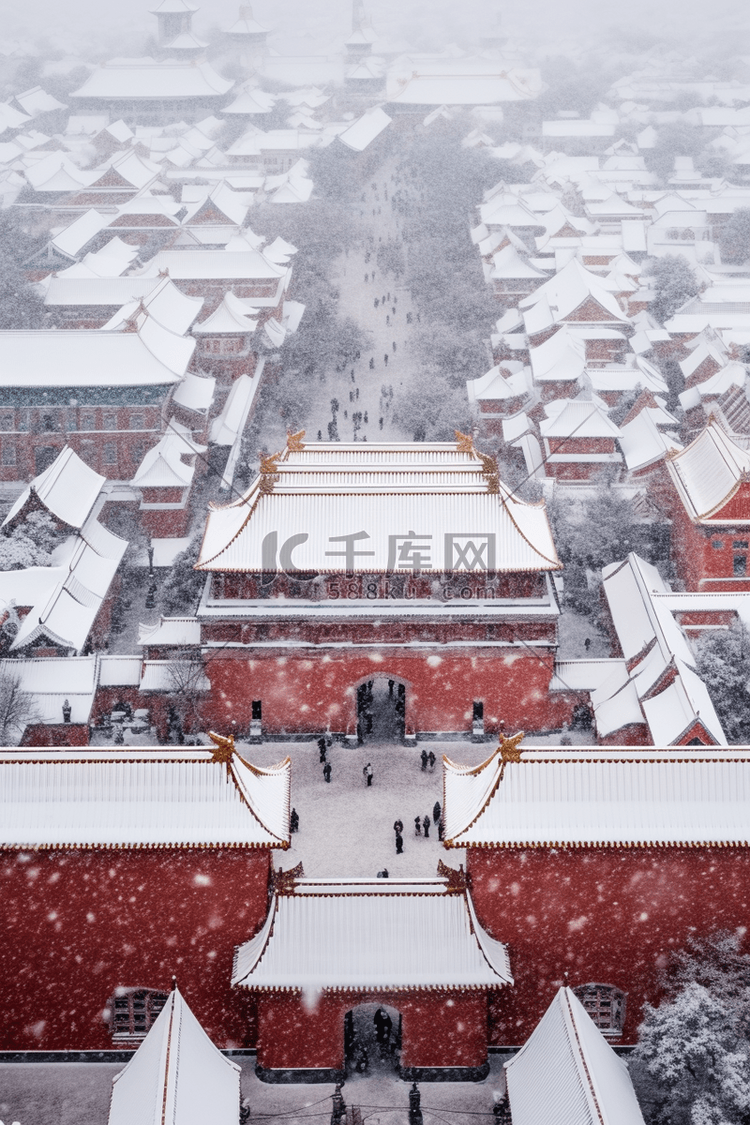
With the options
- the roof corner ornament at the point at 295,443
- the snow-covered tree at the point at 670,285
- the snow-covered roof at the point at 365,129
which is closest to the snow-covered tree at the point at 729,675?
the roof corner ornament at the point at 295,443

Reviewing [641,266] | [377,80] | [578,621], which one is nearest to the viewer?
[578,621]

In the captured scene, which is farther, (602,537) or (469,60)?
(469,60)

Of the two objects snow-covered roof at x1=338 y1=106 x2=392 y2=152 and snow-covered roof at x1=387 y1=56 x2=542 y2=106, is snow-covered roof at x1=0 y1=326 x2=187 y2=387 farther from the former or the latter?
snow-covered roof at x1=387 y1=56 x2=542 y2=106

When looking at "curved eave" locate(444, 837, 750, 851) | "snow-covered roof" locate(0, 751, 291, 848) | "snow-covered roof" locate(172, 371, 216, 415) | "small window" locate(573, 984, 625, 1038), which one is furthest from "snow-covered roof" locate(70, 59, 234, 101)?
"small window" locate(573, 984, 625, 1038)

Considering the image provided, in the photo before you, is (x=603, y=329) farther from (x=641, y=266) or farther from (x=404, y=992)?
(x=404, y=992)

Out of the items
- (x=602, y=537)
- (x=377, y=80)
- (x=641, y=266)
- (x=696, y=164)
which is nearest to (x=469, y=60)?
(x=377, y=80)

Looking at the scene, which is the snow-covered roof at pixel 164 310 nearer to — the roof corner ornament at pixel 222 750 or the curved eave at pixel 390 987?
the roof corner ornament at pixel 222 750

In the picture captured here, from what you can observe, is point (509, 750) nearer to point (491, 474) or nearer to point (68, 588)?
point (491, 474)

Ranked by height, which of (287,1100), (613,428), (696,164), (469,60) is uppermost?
(469,60)
